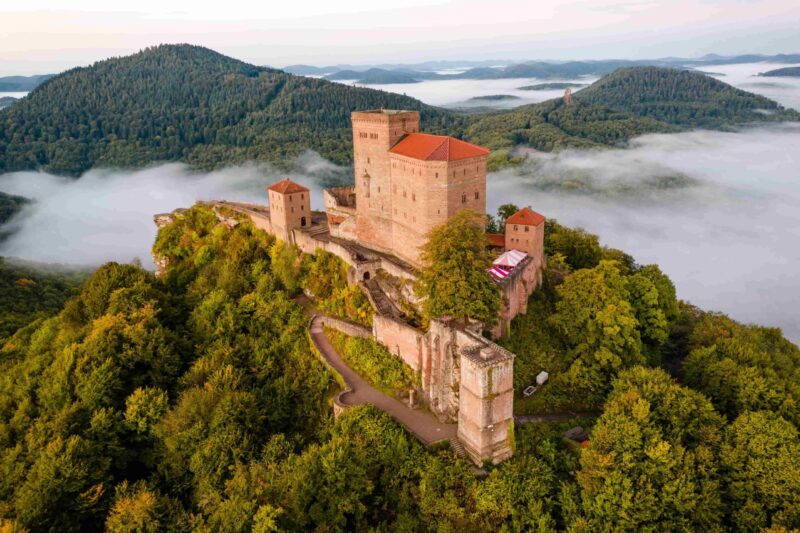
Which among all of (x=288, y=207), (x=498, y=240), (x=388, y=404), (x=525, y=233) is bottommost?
(x=388, y=404)

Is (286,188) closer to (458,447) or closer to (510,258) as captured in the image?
(510,258)

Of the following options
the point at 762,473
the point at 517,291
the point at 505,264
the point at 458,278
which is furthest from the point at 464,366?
the point at 762,473

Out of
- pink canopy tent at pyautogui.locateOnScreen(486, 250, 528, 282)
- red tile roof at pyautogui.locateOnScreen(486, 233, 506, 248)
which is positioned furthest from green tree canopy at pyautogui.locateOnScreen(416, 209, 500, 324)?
red tile roof at pyautogui.locateOnScreen(486, 233, 506, 248)

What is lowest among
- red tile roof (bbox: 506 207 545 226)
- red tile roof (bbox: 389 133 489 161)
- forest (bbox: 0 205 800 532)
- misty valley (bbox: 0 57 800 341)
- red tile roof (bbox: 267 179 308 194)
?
misty valley (bbox: 0 57 800 341)

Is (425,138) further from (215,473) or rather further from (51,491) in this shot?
(51,491)

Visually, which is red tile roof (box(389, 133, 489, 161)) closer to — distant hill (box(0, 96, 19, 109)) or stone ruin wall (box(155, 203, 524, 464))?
stone ruin wall (box(155, 203, 524, 464))
